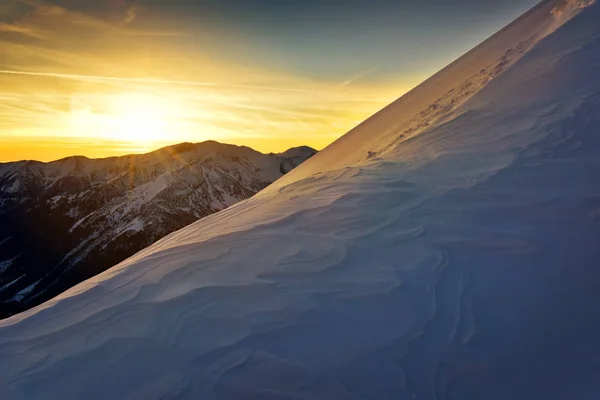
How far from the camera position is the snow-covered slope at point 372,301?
101 inches

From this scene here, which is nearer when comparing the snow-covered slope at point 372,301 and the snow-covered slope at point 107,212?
the snow-covered slope at point 372,301

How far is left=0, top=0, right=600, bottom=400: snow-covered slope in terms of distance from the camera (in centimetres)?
256

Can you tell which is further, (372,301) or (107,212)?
(107,212)

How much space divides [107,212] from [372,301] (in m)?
141

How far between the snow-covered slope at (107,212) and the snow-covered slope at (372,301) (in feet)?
347

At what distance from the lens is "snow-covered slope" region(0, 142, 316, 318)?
4215 inches

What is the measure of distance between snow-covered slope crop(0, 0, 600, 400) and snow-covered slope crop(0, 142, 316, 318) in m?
106

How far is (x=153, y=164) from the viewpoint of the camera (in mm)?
179750

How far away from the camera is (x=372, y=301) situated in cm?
308

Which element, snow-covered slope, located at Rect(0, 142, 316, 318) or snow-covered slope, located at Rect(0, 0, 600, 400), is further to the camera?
snow-covered slope, located at Rect(0, 142, 316, 318)

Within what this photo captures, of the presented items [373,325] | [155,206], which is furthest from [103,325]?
[155,206]

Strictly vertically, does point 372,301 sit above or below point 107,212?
below

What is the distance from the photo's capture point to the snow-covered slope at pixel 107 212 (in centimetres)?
10706

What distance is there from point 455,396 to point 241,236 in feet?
8.82
